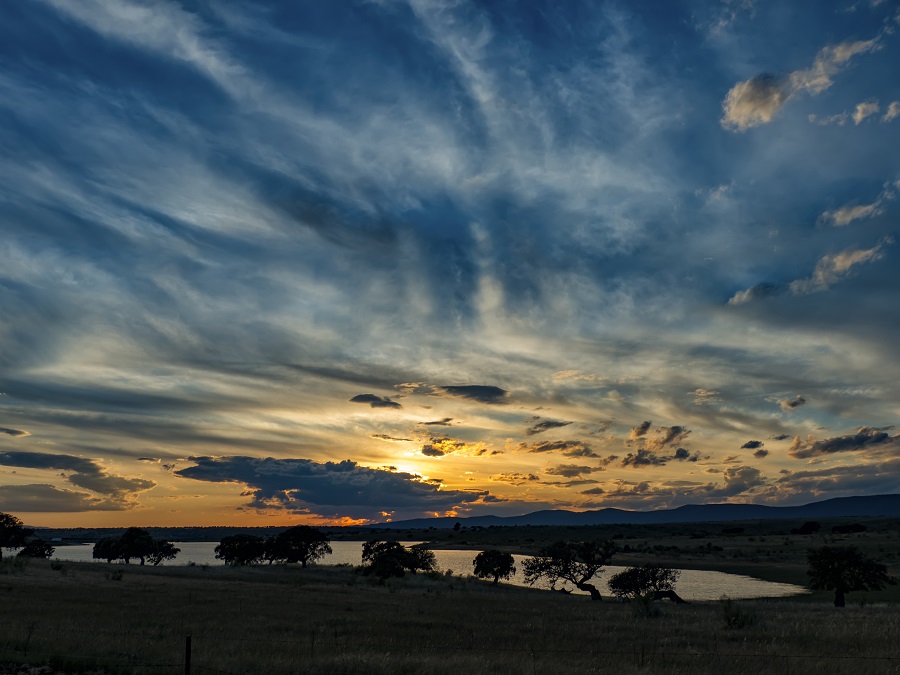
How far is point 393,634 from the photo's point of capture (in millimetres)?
30422

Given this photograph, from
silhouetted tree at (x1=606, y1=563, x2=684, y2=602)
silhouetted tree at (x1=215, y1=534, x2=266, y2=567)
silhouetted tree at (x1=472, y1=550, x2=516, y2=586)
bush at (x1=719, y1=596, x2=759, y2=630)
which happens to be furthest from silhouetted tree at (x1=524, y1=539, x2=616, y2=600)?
silhouetted tree at (x1=215, y1=534, x2=266, y2=567)

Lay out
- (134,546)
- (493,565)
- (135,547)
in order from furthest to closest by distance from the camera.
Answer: (134,546)
(135,547)
(493,565)

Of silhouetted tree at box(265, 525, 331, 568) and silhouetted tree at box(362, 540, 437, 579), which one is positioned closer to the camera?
silhouetted tree at box(362, 540, 437, 579)

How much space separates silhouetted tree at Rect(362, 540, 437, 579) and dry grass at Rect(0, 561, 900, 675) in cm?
2374

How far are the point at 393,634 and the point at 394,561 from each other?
49.7 m

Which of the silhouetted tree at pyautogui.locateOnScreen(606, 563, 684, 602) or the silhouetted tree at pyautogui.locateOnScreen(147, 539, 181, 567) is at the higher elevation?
the silhouetted tree at pyautogui.locateOnScreen(147, 539, 181, 567)

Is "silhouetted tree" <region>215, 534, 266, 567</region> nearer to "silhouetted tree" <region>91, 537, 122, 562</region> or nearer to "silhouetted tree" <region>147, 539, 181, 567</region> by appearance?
"silhouetted tree" <region>147, 539, 181, 567</region>

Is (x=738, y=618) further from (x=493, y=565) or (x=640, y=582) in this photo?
(x=493, y=565)

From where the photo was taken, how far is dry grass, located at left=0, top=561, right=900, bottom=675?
64.5ft

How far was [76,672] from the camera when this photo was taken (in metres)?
18.3

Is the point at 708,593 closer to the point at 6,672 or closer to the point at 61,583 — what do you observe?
the point at 61,583

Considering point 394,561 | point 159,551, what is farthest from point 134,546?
point 394,561

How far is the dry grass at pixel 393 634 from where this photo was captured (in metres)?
19.7

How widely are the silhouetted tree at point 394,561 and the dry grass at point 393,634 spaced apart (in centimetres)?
2374
